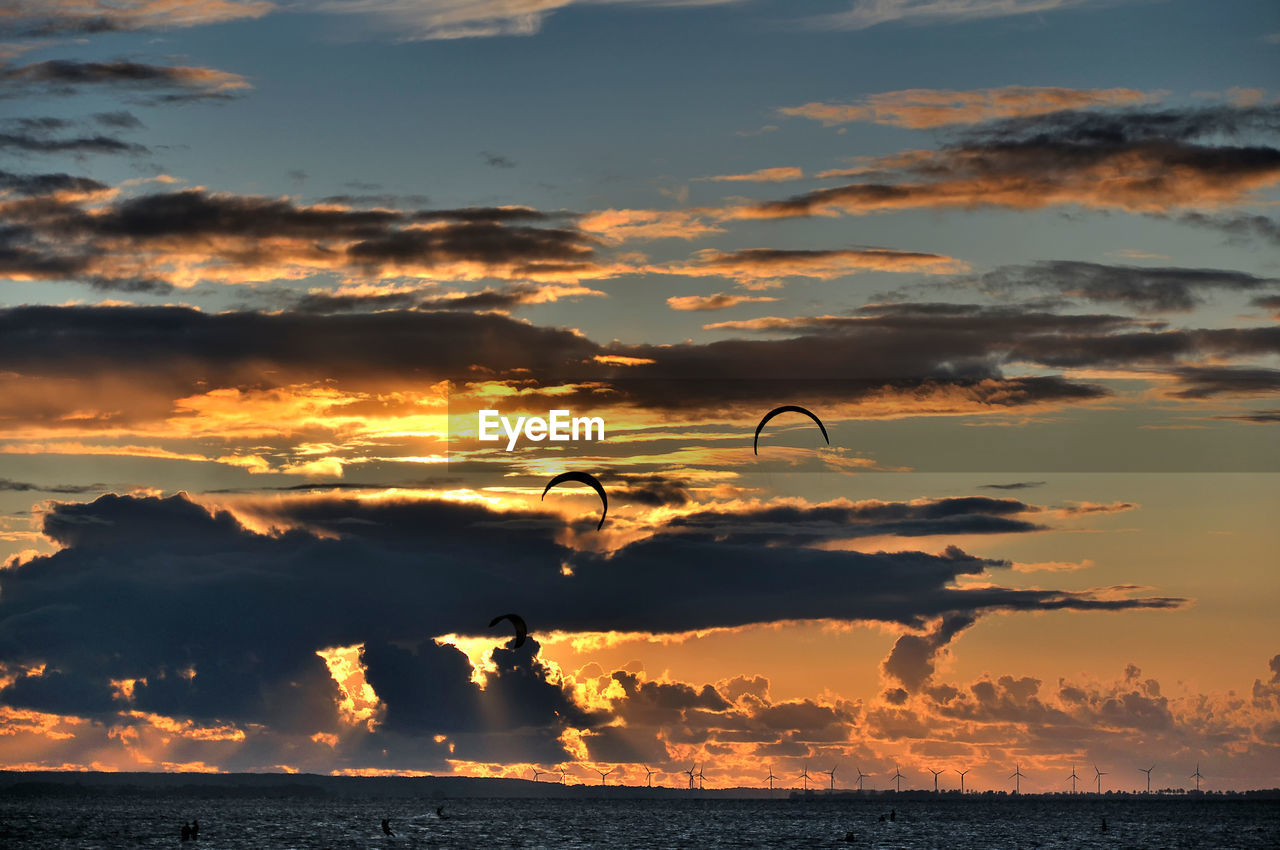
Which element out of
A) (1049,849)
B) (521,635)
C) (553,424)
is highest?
(553,424)

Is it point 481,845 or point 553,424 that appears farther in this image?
point 481,845

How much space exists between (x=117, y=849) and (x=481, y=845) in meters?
44.4

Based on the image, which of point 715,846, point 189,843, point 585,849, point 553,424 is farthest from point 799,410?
point 189,843

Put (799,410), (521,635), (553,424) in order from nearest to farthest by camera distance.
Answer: (553,424) → (799,410) → (521,635)

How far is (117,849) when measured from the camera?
179 meters

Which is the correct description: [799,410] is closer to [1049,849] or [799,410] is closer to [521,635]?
[521,635]

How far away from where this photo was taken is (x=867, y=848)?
643ft

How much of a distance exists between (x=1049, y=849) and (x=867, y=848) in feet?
83.2

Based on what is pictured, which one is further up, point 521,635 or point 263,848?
point 521,635

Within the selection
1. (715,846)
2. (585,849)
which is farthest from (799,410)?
(715,846)

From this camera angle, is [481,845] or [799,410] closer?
[799,410]

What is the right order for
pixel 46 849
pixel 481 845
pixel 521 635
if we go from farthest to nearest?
pixel 481 845 → pixel 46 849 → pixel 521 635

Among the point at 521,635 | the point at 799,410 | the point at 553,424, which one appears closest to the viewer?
the point at 553,424

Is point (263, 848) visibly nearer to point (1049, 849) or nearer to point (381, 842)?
point (381, 842)
